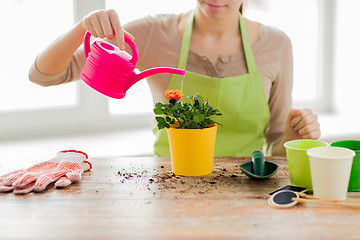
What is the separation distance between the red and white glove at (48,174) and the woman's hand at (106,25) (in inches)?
13.2

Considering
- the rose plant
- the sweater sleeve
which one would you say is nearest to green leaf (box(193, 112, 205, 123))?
the rose plant

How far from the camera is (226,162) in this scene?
1.36m

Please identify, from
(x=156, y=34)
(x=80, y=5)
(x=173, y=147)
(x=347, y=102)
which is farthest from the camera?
(x=347, y=102)

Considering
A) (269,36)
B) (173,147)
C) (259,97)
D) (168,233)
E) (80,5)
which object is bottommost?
(168,233)

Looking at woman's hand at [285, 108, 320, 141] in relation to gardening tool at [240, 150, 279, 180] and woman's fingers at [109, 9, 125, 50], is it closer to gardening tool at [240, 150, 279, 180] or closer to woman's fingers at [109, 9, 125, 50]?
gardening tool at [240, 150, 279, 180]

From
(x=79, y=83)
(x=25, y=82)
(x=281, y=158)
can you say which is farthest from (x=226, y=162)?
(x=25, y=82)

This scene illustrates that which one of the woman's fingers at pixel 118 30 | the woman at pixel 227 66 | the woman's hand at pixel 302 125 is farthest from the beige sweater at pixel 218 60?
the woman's fingers at pixel 118 30

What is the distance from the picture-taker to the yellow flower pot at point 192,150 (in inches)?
46.6

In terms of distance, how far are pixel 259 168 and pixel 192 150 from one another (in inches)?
7.0

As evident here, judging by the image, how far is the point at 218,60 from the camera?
5.34ft

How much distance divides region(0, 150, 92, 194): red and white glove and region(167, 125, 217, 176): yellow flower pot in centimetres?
25

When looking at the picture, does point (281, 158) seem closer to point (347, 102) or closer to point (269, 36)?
point (269, 36)

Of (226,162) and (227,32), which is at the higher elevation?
(227,32)

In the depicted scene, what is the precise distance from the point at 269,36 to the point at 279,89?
0.65 ft
